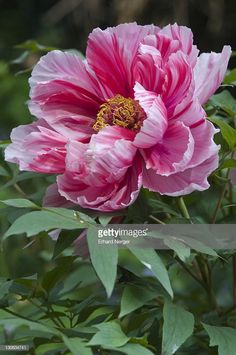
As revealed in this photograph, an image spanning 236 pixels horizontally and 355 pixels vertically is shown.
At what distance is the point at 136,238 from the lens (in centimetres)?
66

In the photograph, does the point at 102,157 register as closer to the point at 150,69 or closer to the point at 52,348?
the point at 150,69

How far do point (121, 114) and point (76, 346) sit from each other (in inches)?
9.5

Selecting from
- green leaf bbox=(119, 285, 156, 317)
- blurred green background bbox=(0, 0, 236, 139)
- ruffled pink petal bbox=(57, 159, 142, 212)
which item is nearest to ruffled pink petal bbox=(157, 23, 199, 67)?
ruffled pink petal bbox=(57, 159, 142, 212)

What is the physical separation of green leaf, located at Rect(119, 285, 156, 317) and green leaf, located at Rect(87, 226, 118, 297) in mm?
52

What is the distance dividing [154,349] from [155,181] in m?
0.15

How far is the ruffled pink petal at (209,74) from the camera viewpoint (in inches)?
28.2

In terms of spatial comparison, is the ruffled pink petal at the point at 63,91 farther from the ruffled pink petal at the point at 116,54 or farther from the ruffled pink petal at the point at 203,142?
the ruffled pink petal at the point at 203,142

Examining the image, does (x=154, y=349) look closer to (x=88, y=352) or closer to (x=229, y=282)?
(x=88, y=352)

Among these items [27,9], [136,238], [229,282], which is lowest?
[27,9]

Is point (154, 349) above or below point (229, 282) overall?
above

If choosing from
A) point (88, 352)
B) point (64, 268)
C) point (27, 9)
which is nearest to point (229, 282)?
point (64, 268)

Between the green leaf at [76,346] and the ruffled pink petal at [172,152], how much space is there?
17 cm

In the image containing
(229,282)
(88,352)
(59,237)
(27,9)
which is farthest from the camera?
(27,9)

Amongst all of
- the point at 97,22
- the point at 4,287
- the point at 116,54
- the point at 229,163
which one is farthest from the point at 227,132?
the point at 97,22
